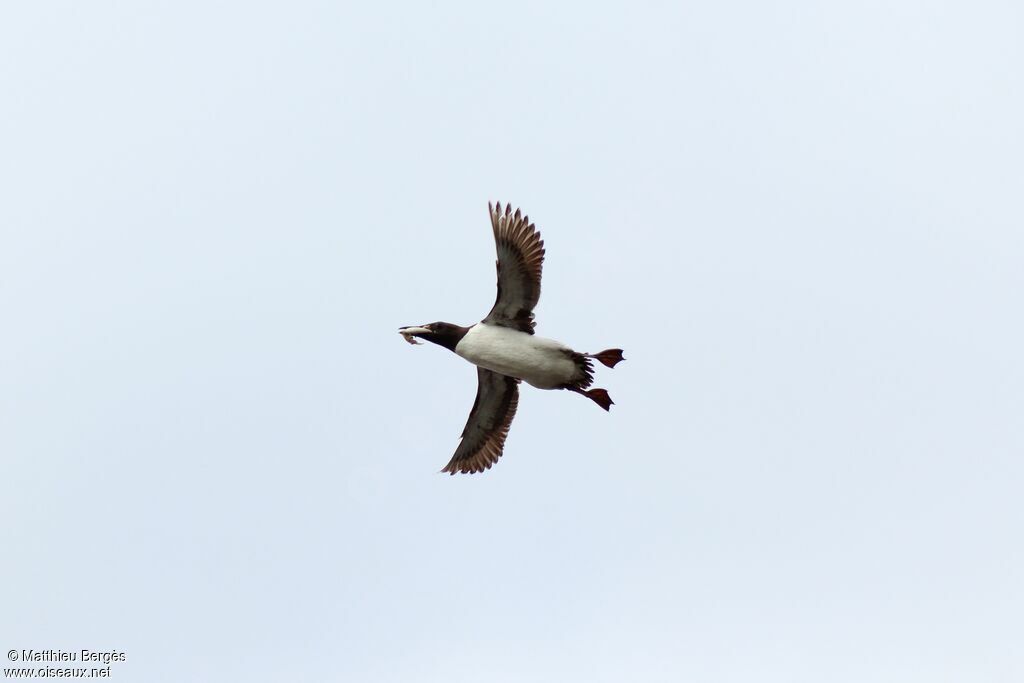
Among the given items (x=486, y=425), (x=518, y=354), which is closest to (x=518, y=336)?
(x=518, y=354)

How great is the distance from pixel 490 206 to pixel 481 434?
4.80 metres

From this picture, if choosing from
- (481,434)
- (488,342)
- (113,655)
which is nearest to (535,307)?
(488,342)

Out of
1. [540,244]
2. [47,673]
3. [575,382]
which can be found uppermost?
[540,244]

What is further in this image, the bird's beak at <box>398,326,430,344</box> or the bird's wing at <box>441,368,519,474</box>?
the bird's wing at <box>441,368,519,474</box>

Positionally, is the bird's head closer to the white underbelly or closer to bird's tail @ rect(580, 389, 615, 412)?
the white underbelly

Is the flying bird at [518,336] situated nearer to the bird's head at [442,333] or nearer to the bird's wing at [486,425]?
the bird's head at [442,333]

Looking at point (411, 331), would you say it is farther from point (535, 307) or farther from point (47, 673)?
point (47, 673)

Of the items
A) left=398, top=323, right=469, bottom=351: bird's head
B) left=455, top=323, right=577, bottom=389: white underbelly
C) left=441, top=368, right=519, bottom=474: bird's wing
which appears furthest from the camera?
left=441, top=368, right=519, bottom=474: bird's wing

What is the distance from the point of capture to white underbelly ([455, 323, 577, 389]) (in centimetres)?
2811

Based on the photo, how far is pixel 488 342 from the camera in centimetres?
2833

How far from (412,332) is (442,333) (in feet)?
2.08

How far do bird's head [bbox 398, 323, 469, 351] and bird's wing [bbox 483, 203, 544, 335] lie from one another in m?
0.68

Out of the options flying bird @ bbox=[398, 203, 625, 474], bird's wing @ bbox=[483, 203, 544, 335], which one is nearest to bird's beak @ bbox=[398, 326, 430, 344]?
flying bird @ bbox=[398, 203, 625, 474]

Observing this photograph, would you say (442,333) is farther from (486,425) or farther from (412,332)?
(486,425)
